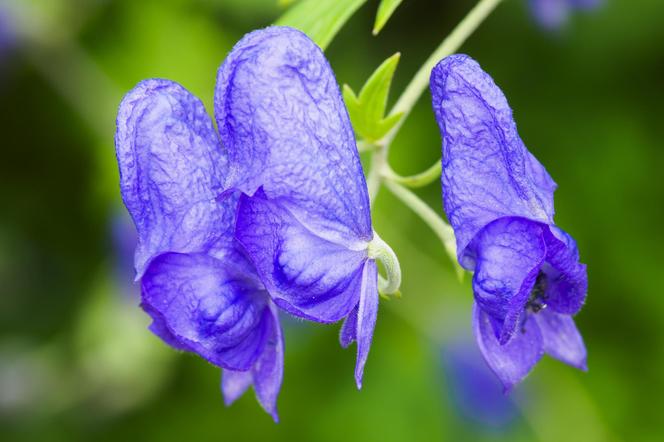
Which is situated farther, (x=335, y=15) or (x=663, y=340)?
(x=663, y=340)

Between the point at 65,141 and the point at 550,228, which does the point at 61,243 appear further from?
the point at 550,228

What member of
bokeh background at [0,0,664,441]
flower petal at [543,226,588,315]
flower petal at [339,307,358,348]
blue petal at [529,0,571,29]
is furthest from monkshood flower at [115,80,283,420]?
bokeh background at [0,0,664,441]

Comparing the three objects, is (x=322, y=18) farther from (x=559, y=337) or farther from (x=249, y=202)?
(x=559, y=337)

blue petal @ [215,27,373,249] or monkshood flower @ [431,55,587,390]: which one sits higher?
blue petal @ [215,27,373,249]

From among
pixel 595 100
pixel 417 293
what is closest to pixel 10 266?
pixel 417 293

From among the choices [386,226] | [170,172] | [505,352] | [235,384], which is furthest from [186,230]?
[386,226]

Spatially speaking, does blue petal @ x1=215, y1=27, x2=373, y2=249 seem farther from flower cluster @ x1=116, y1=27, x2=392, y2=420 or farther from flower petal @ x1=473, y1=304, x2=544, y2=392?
flower petal @ x1=473, y1=304, x2=544, y2=392
